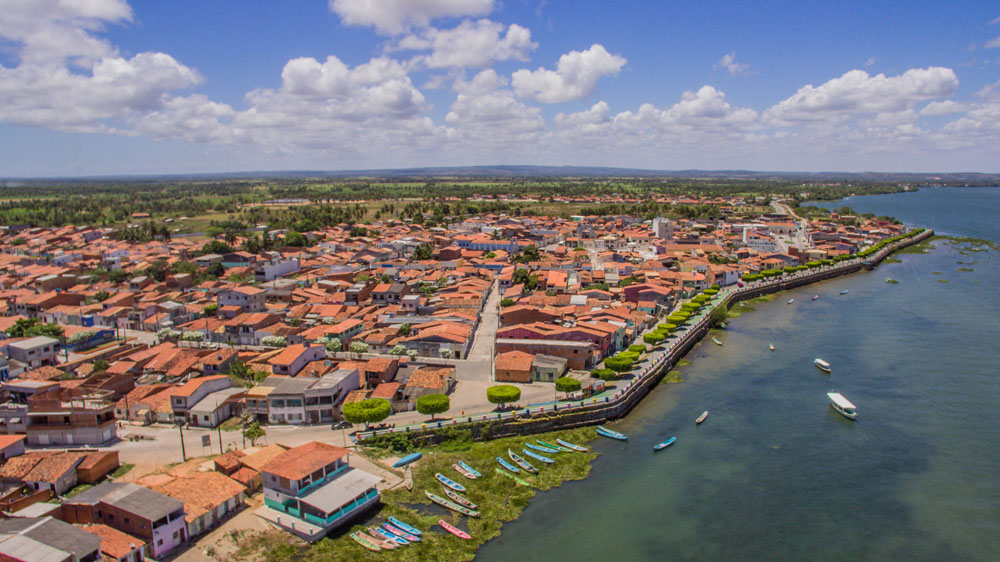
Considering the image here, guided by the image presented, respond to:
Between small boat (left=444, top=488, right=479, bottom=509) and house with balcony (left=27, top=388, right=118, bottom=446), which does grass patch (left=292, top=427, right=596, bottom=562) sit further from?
house with balcony (left=27, top=388, right=118, bottom=446)

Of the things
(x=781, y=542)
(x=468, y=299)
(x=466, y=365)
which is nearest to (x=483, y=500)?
(x=781, y=542)

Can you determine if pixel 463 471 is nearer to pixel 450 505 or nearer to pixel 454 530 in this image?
pixel 450 505

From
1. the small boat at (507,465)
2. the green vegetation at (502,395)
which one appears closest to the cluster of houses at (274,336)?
the green vegetation at (502,395)

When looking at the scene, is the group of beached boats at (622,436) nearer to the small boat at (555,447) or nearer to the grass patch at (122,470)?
the small boat at (555,447)

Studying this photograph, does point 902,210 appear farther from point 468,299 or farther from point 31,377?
point 31,377

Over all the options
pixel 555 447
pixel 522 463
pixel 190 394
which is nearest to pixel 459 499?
pixel 522 463

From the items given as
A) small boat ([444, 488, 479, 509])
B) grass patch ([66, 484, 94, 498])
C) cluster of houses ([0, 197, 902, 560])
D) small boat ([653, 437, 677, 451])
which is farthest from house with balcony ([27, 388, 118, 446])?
small boat ([653, 437, 677, 451])
